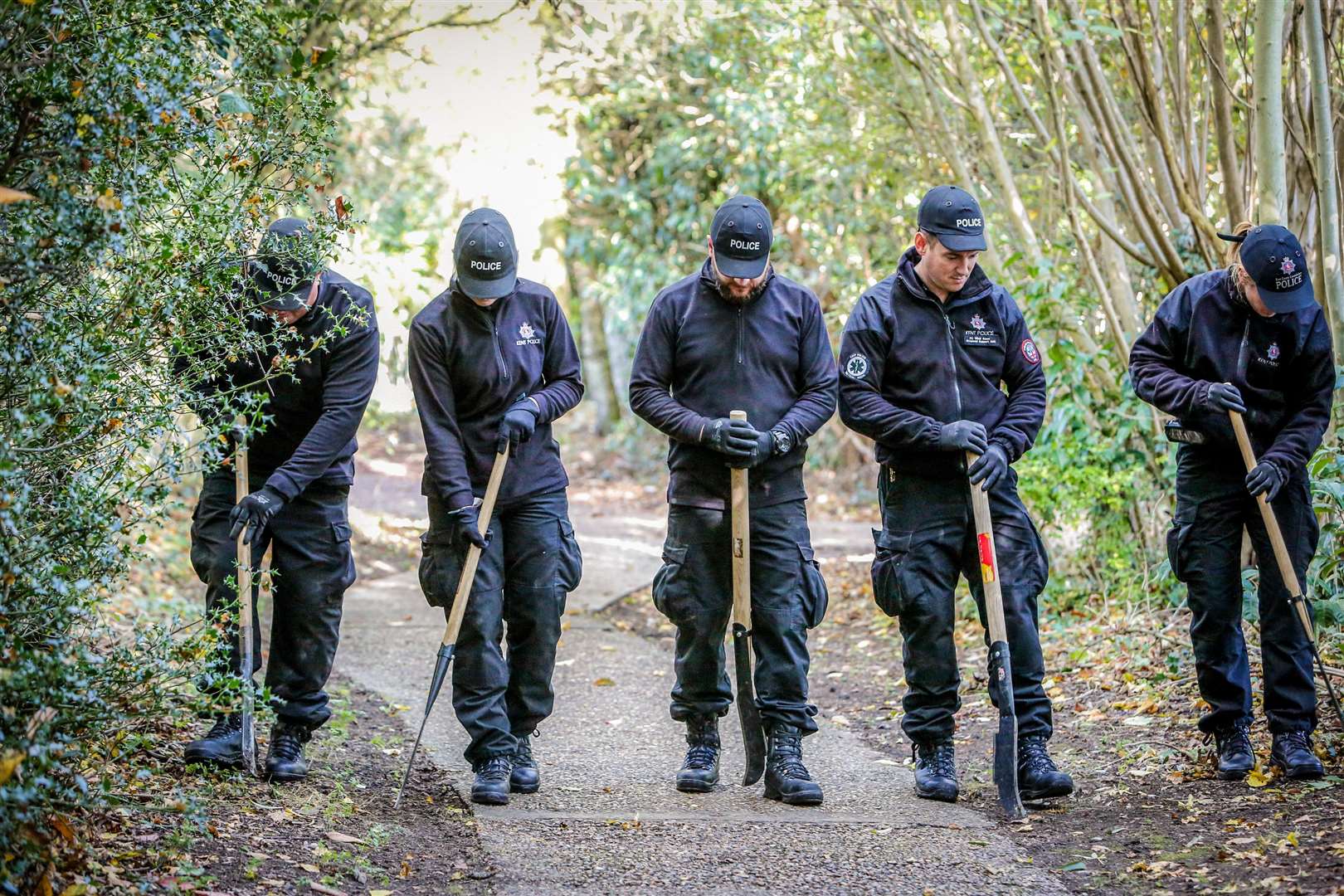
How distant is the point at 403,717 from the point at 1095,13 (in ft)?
15.8

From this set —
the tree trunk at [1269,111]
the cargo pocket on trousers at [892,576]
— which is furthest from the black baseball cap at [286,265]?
the tree trunk at [1269,111]

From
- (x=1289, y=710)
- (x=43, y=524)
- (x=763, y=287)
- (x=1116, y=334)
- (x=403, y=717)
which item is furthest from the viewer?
(x=1116, y=334)

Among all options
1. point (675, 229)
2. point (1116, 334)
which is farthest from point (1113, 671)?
point (675, 229)

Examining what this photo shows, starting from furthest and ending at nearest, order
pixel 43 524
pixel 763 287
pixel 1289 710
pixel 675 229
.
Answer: pixel 675 229 < pixel 763 287 < pixel 1289 710 < pixel 43 524

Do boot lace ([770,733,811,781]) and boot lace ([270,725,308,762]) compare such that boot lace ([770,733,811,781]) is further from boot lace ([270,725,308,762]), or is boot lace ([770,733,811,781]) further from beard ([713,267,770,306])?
boot lace ([270,725,308,762])

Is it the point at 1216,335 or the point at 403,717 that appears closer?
the point at 1216,335

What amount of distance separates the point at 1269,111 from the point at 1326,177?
1.27 feet

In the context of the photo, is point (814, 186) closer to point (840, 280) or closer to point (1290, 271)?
point (840, 280)

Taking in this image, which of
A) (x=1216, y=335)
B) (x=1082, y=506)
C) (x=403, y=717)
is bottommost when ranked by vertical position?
(x=403, y=717)

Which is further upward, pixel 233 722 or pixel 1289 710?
pixel 1289 710

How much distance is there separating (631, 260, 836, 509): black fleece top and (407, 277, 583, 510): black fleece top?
15.6 inches

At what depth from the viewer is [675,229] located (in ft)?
49.0

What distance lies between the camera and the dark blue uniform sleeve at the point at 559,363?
5223 millimetres

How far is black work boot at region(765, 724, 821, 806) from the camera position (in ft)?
16.0
